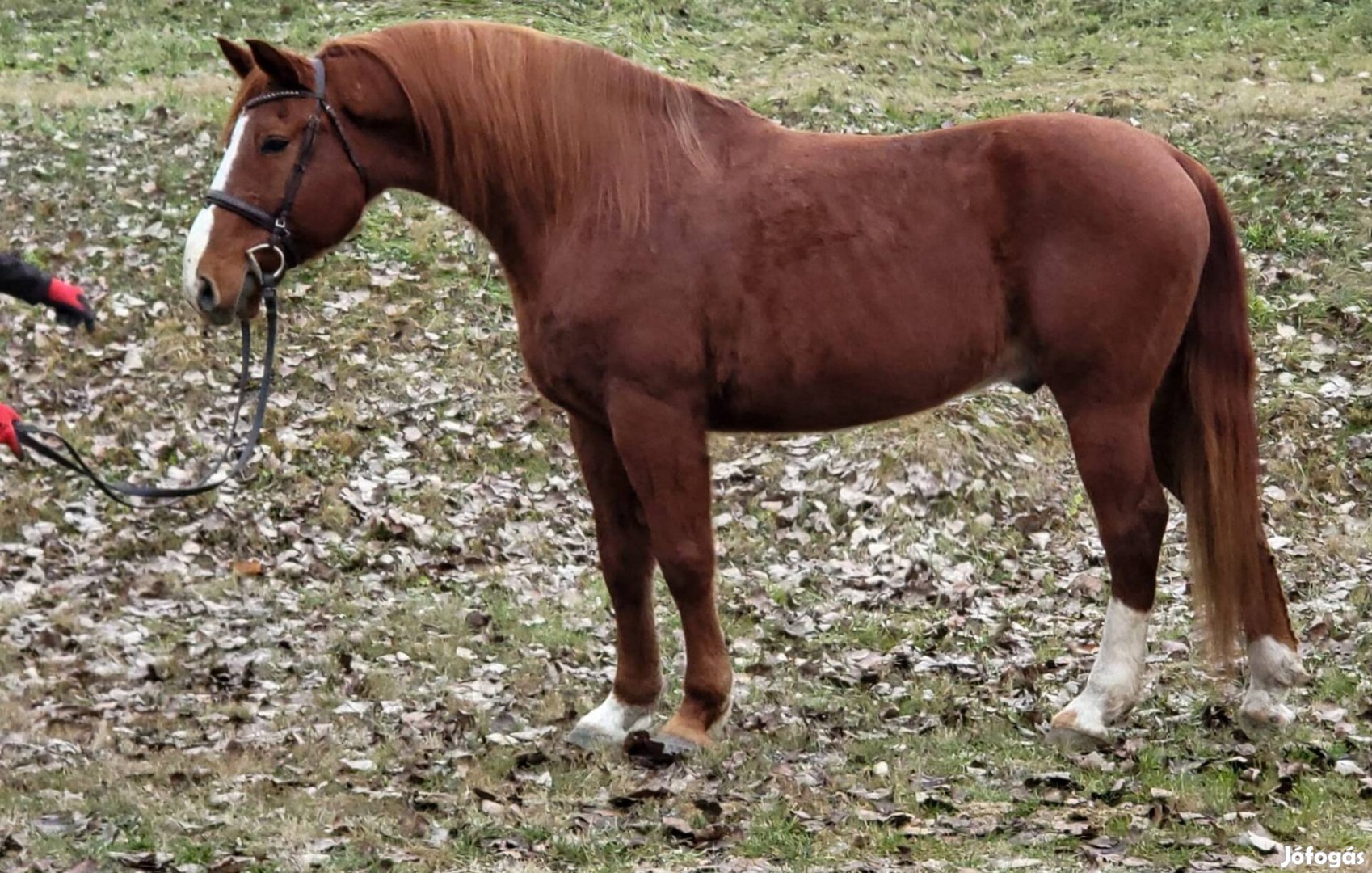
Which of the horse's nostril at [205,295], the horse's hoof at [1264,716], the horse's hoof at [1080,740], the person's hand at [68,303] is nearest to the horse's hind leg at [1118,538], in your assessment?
the horse's hoof at [1080,740]

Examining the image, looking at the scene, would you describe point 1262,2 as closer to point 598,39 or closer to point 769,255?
point 598,39

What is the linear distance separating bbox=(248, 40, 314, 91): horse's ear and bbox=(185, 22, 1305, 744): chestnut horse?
12mm

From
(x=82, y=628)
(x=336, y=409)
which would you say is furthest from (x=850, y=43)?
(x=82, y=628)

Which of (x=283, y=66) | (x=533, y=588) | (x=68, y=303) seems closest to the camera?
(x=68, y=303)

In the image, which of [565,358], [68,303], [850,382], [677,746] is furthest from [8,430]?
[850,382]

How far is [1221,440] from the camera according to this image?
524 centimetres

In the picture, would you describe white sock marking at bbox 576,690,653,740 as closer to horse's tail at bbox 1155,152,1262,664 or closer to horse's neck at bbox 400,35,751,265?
horse's neck at bbox 400,35,751,265

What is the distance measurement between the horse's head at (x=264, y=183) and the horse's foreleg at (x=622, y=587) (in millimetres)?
1169

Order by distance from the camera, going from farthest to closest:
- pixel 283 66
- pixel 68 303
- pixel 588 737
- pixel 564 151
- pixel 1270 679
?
pixel 588 737, pixel 1270 679, pixel 564 151, pixel 283 66, pixel 68 303

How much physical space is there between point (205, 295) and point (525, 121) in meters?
1.19

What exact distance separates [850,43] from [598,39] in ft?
9.94

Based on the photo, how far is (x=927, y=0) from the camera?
18.2m

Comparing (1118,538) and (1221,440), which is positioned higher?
(1221,440)

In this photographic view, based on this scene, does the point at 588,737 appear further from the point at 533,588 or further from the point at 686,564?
the point at 533,588
